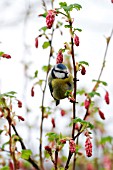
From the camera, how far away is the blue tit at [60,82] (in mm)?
2533

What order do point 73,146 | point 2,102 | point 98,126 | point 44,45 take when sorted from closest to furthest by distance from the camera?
point 73,146
point 2,102
point 44,45
point 98,126

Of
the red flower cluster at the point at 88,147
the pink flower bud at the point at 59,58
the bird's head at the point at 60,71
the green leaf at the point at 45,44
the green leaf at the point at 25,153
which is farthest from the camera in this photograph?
the green leaf at the point at 45,44

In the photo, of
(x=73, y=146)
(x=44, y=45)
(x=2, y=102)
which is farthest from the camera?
(x=44, y=45)

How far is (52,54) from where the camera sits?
270cm

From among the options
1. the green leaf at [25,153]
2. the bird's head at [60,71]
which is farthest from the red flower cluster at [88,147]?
the bird's head at [60,71]

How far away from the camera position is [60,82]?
262 cm

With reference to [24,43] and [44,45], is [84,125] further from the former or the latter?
[24,43]

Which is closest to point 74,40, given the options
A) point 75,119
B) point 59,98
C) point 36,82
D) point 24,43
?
point 75,119

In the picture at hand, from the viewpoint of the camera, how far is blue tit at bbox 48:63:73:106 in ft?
8.31

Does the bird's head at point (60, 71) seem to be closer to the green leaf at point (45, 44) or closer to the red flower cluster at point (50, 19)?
the green leaf at point (45, 44)

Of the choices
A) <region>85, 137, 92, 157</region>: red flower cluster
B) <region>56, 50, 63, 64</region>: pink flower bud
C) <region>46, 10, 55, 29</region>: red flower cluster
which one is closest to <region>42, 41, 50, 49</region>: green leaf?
<region>56, 50, 63, 64</region>: pink flower bud

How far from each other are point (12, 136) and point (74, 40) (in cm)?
65

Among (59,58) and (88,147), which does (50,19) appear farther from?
(88,147)

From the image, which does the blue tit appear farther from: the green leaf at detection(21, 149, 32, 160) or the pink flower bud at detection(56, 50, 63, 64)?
the green leaf at detection(21, 149, 32, 160)
